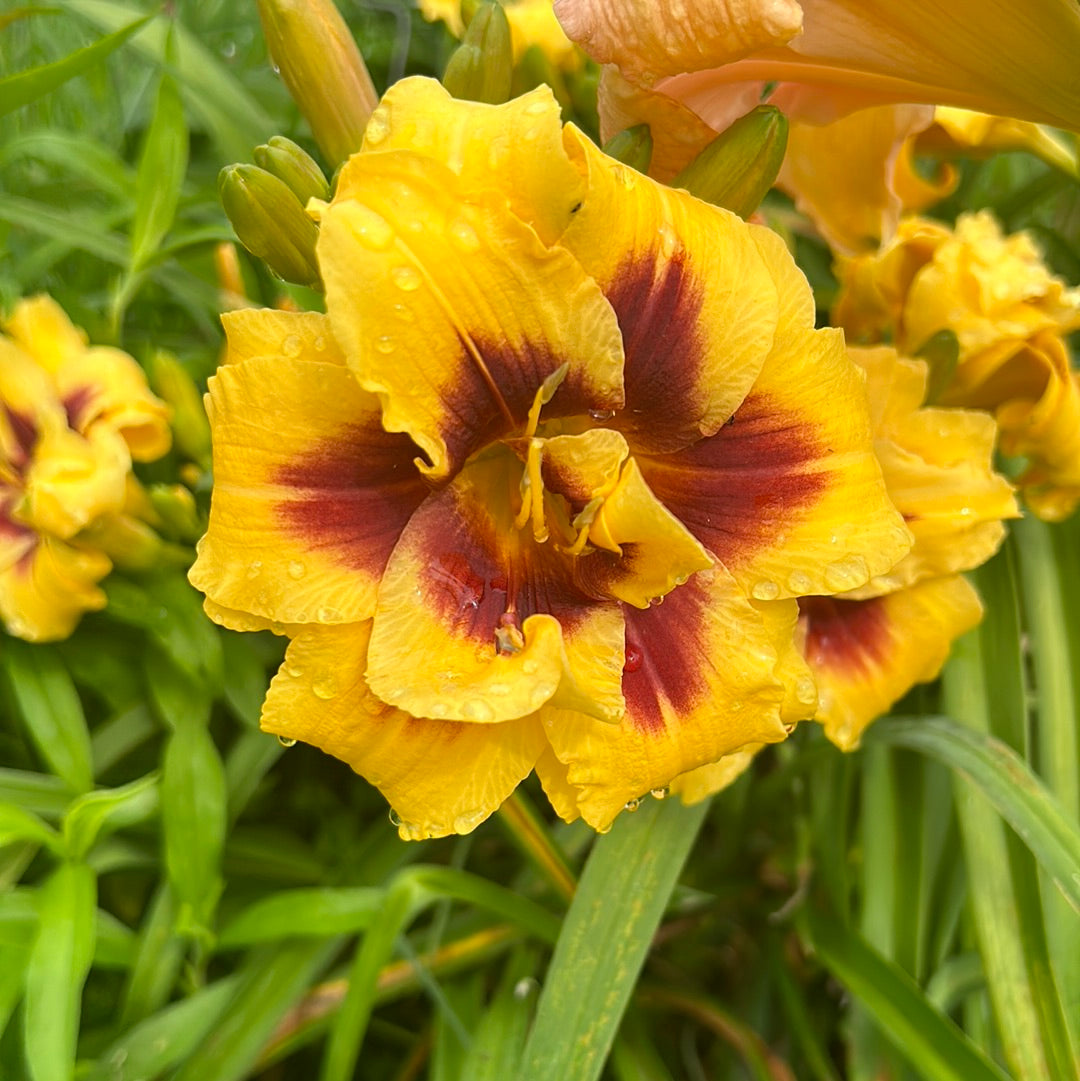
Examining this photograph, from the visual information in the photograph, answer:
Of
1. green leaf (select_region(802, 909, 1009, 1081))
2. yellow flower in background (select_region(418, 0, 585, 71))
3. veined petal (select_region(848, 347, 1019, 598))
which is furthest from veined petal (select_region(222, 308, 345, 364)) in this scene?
green leaf (select_region(802, 909, 1009, 1081))

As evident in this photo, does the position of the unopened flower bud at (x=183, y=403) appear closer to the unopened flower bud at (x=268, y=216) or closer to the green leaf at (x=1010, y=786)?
the unopened flower bud at (x=268, y=216)

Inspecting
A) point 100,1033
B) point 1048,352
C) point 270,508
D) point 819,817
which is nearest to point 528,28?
point 1048,352

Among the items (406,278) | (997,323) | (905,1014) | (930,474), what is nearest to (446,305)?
(406,278)

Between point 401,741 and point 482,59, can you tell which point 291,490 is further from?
point 482,59

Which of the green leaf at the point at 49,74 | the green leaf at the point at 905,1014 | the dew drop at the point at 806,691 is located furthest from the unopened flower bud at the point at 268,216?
the green leaf at the point at 905,1014

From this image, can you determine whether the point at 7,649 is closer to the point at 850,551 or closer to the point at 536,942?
the point at 536,942
